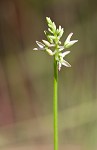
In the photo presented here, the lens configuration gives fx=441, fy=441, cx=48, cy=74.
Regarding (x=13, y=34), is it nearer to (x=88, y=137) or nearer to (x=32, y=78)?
(x=32, y=78)

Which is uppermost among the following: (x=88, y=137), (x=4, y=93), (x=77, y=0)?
(x=77, y=0)

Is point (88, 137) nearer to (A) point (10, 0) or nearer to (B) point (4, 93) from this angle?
(B) point (4, 93)

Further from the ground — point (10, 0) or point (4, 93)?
point (10, 0)

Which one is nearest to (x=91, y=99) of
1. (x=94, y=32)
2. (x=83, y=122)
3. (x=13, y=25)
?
(x=83, y=122)

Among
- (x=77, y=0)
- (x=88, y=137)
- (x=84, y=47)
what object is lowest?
(x=88, y=137)

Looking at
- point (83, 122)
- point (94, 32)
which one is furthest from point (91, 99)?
point (94, 32)

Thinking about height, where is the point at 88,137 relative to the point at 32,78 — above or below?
below
